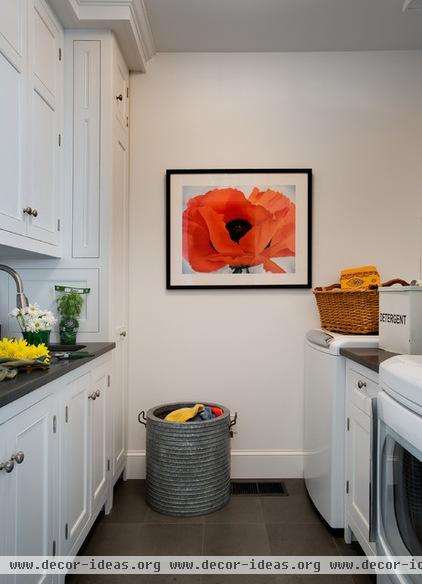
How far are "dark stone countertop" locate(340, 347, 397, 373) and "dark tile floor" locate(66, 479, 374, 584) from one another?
88cm

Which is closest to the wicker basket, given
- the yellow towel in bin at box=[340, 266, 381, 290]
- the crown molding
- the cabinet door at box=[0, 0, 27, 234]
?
the yellow towel in bin at box=[340, 266, 381, 290]

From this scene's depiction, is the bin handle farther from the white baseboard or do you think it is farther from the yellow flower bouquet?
the yellow flower bouquet

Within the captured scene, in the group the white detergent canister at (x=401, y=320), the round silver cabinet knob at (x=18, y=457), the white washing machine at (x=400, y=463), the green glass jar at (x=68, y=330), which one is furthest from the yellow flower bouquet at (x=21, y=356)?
the white detergent canister at (x=401, y=320)

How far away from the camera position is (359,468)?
181 centimetres

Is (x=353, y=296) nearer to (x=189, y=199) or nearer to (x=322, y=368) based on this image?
(x=322, y=368)

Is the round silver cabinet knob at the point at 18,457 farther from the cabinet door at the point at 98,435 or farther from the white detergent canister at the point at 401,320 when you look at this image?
the white detergent canister at the point at 401,320

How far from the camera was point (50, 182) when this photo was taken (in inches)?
84.5

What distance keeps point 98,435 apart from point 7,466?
3.09 ft

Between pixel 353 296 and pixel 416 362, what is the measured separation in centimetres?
94

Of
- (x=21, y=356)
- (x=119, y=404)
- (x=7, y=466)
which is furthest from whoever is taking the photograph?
(x=119, y=404)

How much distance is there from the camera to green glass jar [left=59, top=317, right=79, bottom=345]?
7.34 ft

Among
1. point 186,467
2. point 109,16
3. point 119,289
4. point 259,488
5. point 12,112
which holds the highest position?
point 109,16

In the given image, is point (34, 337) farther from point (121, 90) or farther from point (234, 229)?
point (121, 90)

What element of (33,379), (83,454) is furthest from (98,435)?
(33,379)
